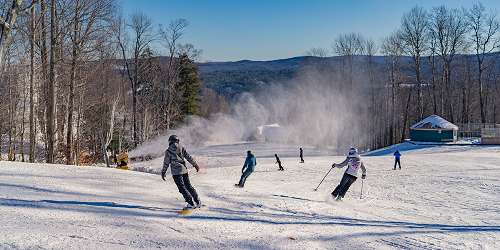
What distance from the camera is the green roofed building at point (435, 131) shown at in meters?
46.1

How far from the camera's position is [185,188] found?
9391 mm

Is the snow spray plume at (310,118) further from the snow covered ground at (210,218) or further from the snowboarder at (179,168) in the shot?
the snowboarder at (179,168)

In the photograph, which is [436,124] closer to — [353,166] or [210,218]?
[353,166]

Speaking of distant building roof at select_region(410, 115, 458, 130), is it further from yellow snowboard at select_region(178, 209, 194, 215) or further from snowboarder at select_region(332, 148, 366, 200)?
yellow snowboard at select_region(178, 209, 194, 215)

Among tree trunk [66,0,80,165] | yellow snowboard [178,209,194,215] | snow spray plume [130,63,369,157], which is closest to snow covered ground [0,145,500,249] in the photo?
yellow snowboard [178,209,194,215]

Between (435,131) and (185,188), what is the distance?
42.4 metres

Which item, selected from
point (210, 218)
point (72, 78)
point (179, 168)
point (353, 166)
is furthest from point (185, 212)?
point (72, 78)

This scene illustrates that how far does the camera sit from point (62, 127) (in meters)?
28.4

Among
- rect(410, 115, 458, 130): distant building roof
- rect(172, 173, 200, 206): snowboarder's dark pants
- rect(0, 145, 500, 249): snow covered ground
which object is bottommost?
rect(0, 145, 500, 249): snow covered ground

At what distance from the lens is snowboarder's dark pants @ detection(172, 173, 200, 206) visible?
9.31 meters

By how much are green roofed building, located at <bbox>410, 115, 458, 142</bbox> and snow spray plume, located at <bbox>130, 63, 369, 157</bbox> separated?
17110 millimetres

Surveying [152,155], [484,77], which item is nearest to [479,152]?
[152,155]

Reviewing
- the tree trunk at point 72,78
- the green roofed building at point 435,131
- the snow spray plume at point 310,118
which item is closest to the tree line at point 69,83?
the tree trunk at point 72,78

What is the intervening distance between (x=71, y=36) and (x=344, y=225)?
20.3 metres
